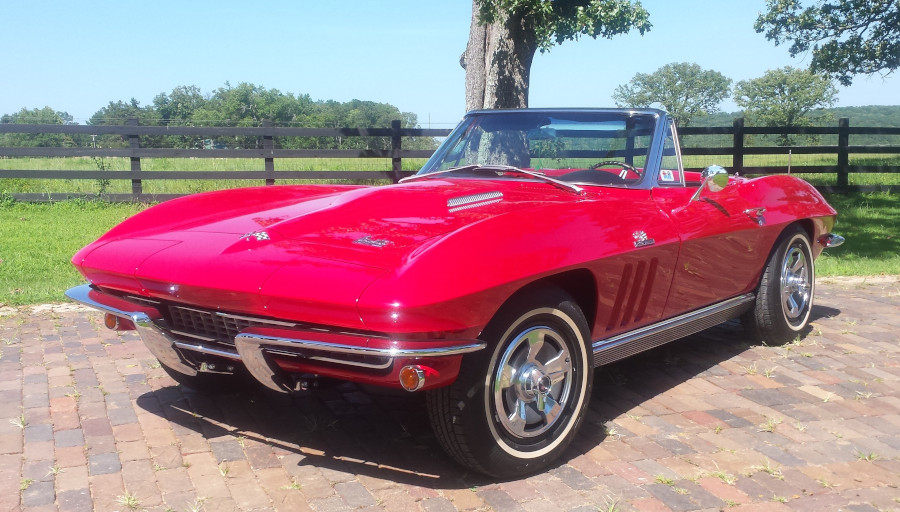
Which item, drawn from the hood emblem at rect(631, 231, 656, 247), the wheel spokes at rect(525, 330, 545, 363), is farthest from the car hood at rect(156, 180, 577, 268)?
the wheel spokes at rect(525, 330, 545, 363)

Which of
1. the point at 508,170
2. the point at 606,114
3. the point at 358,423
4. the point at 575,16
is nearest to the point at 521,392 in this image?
the point at 358,423

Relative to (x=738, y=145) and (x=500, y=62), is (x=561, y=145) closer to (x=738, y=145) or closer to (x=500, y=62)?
(x=500, y=62)

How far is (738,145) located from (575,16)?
254 inches

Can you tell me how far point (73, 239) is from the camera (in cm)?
927

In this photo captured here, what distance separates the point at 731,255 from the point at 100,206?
1081cm

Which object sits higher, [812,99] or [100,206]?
[812,99]

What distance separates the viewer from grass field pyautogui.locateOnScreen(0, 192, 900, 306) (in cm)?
682

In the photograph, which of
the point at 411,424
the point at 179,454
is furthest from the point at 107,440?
the point at 411,424

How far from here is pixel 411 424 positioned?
360 centimetres

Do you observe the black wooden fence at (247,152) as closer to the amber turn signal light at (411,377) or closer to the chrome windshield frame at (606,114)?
the chrome windshield frame at (606,114)

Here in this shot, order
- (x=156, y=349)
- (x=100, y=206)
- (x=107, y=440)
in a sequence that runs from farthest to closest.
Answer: (x=100, y=206) → (x=107, y=440) → (x=156, y=349)

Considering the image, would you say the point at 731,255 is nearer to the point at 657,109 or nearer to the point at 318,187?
the point at 657,109

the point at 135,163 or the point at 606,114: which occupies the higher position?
the point at 606,114

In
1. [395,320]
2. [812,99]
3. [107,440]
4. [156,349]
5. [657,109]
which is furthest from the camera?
[812,99]
